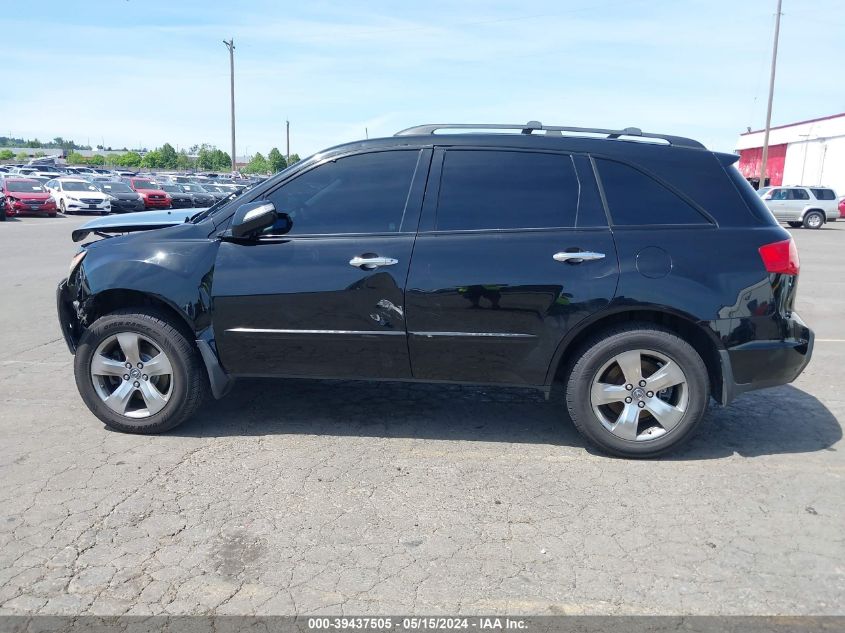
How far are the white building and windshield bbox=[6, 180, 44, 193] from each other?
33350mm

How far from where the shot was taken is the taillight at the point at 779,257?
4160 millimetres

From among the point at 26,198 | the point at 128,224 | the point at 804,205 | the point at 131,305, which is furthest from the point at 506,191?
the point at 804,205

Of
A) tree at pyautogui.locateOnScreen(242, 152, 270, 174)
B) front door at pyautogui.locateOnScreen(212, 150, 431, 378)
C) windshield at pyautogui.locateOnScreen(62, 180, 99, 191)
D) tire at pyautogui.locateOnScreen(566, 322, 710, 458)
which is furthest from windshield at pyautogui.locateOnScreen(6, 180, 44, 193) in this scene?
tree at pyautogui.locateOnScreen(242, 152, 270, 174)

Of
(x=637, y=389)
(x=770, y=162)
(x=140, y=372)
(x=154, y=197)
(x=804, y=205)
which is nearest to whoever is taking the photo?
(x=637, y=389)

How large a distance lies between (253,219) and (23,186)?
2906 centimetres

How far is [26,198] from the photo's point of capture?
92.3 ft

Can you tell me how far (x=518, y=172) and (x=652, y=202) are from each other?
32.1 inches

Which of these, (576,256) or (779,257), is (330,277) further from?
(779,257)

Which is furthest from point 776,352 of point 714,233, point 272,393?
point 272,393

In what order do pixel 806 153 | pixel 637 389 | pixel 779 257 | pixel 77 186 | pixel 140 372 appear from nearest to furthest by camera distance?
pixel 779 257
pixel 637 389
pixel 140 372
pixel 77 186
pixel 806 153

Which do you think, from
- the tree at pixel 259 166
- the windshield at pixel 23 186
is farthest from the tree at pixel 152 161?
the windshield at pixel 23 186

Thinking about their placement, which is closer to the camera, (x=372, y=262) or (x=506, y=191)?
(x=372, y=262)

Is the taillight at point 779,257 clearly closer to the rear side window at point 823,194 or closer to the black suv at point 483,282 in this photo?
the black suv at point 483,282

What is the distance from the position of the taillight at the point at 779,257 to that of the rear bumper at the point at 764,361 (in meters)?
0.31
